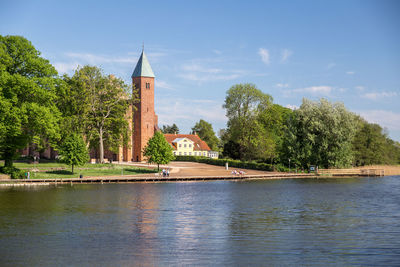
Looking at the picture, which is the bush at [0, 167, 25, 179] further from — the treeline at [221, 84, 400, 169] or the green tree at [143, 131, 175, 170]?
the treeline at [221, 84, 400, 169]

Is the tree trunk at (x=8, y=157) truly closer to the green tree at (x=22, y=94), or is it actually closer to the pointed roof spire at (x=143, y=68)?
the green tree at (x=22, y=94)

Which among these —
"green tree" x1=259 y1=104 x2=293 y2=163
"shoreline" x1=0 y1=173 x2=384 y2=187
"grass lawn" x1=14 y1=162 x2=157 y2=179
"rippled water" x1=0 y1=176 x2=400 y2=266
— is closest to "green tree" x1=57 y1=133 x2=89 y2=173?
"grass lawn" x1=14 y1=162 x2=157 y2=179

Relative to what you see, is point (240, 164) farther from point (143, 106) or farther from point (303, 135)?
point (143, 106)

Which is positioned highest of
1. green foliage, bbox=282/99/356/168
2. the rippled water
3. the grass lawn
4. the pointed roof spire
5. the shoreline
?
the pointed roof spire

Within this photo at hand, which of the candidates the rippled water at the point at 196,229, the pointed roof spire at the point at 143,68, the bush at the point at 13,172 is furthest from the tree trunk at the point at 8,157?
the pointed roof spire at the point at 143,68

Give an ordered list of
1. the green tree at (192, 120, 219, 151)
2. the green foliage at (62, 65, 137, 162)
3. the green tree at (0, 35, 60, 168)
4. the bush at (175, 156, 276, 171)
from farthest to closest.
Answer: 1. the green tree at (192, 120, 219, 151)
2. the bush at (175, 156, 276, 171)
3. the green foliage at (62, 65, 137, 162)
4. the green tree at (0, 35, 60, 168)

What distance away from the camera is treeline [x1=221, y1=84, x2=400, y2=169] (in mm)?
75062

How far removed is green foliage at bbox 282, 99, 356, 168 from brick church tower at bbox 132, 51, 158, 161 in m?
30.1

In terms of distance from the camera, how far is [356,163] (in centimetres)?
8675

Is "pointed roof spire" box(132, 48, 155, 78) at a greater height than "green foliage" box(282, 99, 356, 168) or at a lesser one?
greater

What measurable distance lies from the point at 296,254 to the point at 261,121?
Answer: 72.5 meters

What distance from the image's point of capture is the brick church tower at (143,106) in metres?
91.8

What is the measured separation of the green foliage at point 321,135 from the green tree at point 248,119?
897 centimetres

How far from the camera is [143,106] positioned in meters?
91.9
